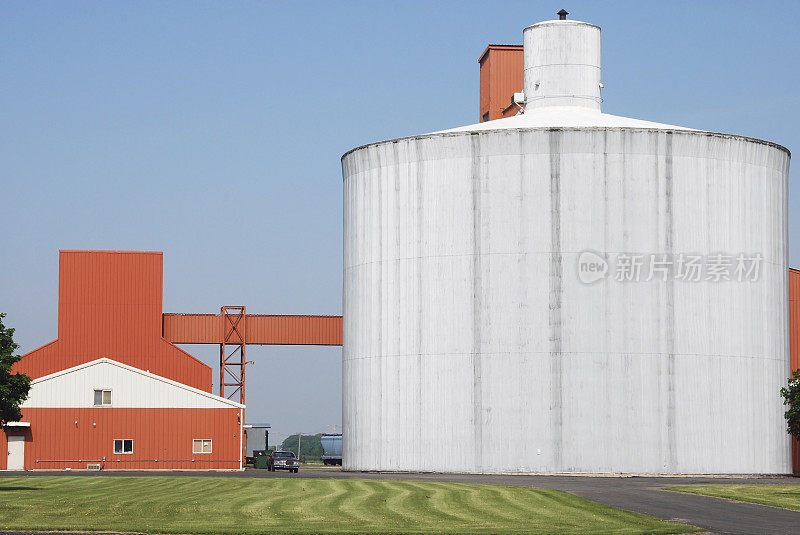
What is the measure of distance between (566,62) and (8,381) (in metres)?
38.2

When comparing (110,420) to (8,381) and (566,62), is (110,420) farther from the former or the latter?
(566,62)

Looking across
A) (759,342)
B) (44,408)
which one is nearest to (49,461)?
(44,408)

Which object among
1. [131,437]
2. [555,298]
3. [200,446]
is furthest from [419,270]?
[131,437]

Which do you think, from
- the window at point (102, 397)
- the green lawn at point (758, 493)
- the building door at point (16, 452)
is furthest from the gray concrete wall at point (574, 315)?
the building door at point (16, 452)

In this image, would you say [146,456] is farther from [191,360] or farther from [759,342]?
[759,342]

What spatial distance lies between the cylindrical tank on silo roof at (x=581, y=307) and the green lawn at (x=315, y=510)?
515 inches

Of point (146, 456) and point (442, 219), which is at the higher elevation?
point (442, 219)

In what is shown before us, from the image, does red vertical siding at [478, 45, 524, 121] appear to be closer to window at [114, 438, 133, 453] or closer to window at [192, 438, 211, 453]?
window at [192, 438, 211, 453]

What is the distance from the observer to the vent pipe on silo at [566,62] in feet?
228

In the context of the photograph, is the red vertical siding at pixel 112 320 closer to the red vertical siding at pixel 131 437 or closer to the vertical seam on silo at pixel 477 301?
the red vertical siding at pixel 131 437

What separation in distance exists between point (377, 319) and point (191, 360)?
28.0 metres

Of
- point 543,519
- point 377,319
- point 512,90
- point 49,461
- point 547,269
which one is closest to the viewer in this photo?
point 543,519

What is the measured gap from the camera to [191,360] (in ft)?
289

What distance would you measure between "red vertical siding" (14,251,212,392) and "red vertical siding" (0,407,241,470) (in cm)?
725
